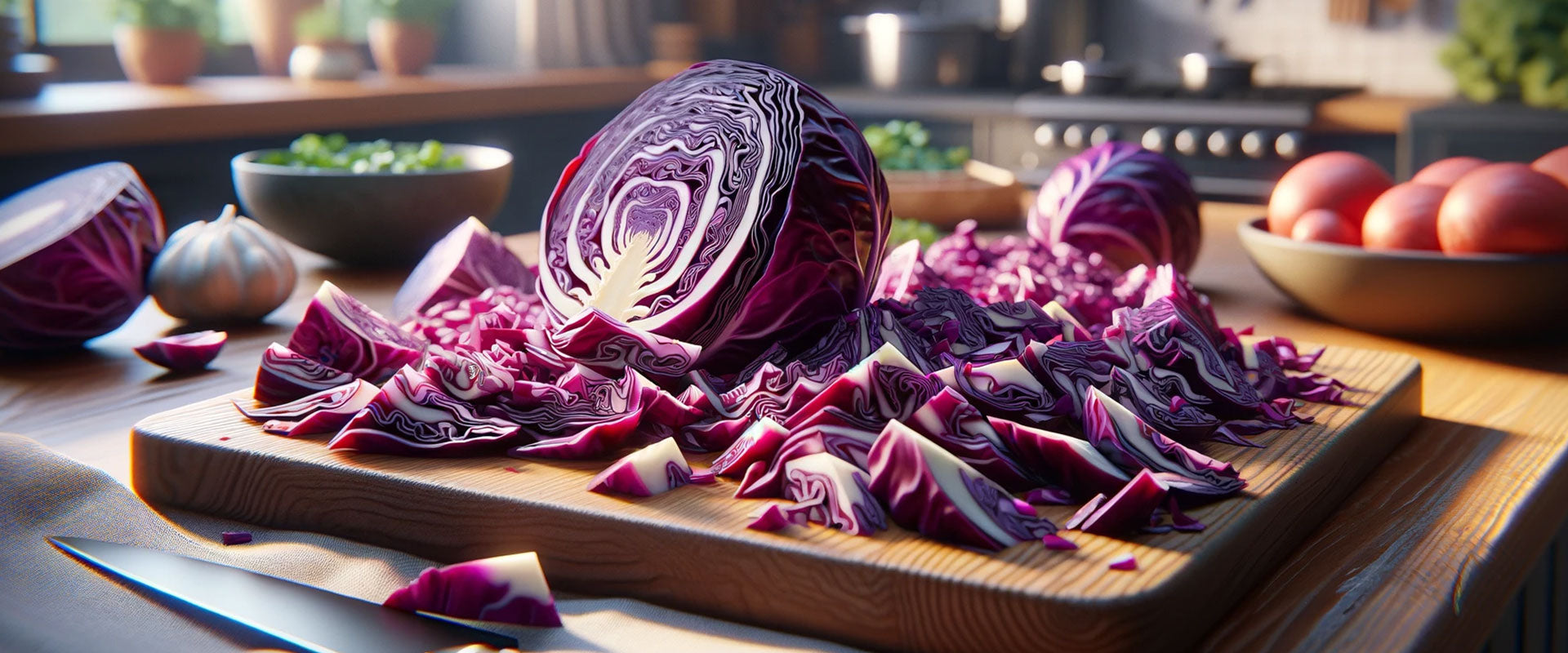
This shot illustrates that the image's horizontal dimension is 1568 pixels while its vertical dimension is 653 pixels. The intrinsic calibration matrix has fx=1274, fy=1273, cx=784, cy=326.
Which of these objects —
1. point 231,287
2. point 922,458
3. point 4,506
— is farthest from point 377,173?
point 922,458

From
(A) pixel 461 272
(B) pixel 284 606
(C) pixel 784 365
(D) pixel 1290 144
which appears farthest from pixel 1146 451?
(D) pixel 1290 144

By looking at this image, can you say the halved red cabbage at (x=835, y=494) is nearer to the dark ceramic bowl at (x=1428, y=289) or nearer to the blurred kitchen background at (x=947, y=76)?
the dark ceramic bowl at (x=1428, y=289)

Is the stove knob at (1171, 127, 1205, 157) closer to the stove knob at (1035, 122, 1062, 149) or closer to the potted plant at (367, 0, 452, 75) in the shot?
the stove knob at (1035, 122, 1062, 149)

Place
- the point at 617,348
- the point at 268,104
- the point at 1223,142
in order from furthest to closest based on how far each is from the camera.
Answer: the point at 1223,142 → the point at 268,104 → the point at 617,348

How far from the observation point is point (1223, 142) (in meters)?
3.88

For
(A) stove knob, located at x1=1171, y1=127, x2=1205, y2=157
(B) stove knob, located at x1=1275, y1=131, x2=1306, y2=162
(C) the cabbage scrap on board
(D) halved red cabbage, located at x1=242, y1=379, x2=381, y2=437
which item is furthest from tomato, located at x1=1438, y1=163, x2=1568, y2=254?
(A) stove knob, located at x1=1171, y1=127, x2=1205, y2=157

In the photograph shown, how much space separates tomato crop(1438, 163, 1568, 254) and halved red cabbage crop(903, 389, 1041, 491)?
0.73 metres

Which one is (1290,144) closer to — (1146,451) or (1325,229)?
(1325,229)

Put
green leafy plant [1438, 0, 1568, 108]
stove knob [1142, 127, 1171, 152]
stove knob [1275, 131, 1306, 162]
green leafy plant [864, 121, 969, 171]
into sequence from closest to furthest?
green leafy plant [864, 121, 969, 171] < green leafy plant [1438, 0, 1568, 108] < stove knob [1275, 131, 1306, 162] < stove knob [1142, 127, 1171, 152]

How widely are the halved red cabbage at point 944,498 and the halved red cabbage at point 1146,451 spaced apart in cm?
9

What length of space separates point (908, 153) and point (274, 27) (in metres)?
2.59

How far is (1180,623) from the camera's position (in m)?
0.67

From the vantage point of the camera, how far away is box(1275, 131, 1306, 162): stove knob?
12.3ft

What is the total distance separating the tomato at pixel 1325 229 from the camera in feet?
4.57
